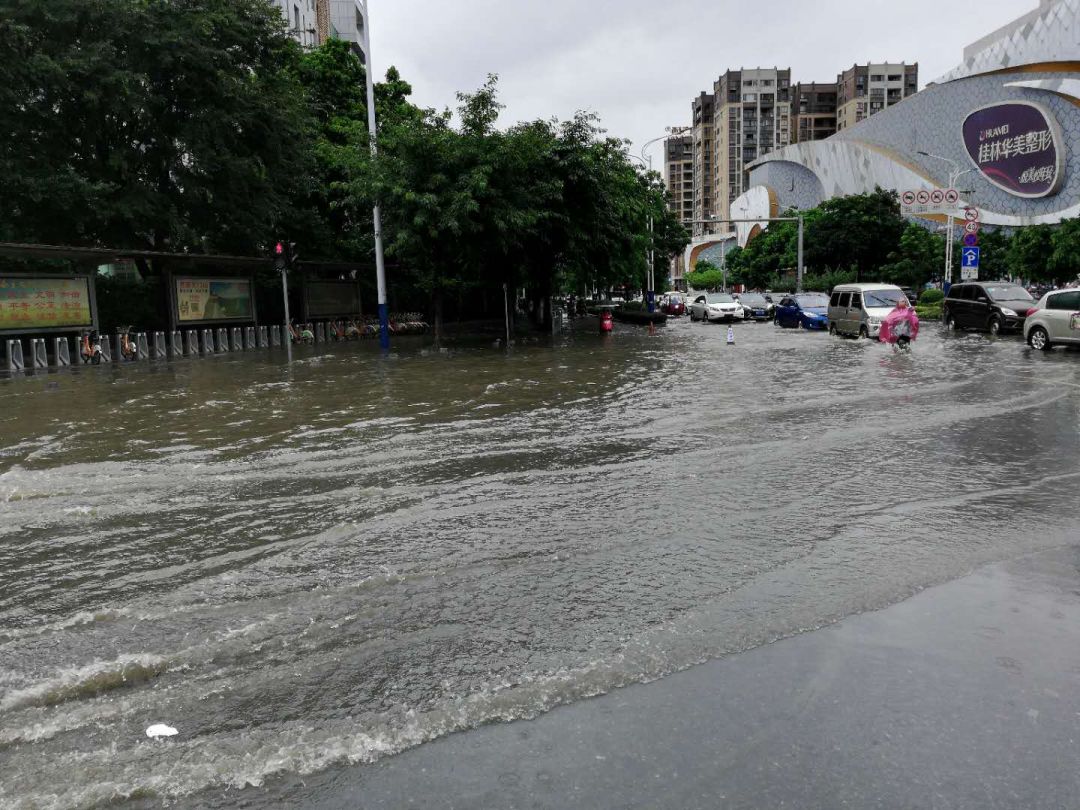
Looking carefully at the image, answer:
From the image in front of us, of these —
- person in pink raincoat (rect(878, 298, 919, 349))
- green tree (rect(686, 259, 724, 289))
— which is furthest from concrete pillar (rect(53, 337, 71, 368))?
green tree (rect(686, 259, 724, 289))

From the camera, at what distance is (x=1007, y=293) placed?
1105 inches

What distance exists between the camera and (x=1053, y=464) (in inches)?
329

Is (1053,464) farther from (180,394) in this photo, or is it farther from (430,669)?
(180,394)

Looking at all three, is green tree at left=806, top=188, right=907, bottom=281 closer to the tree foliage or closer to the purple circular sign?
the purple circular sign

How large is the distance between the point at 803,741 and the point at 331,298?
3379 cm

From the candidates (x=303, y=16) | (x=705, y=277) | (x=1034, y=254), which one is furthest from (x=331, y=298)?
(x=705, y=277)

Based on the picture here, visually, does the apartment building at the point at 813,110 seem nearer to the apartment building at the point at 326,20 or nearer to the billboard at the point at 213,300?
the apartment building at the point at 326,20

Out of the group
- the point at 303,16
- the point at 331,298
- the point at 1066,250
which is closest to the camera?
the point at 331,298

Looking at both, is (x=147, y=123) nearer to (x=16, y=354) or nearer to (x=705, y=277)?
(x=16, y=354)

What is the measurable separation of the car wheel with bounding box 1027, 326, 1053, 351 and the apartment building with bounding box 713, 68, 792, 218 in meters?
173

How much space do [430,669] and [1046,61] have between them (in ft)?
248

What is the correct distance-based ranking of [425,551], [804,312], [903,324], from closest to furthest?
[425,551]
[903,324]
[804,312]

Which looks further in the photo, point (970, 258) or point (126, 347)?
point (970, 258)

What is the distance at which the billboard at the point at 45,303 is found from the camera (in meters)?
22.5
